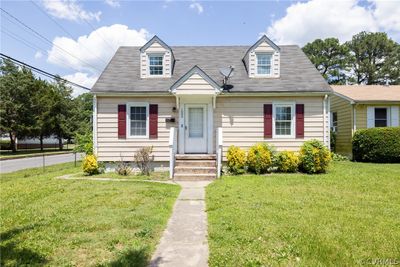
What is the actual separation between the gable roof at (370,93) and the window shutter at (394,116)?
1.91 ft

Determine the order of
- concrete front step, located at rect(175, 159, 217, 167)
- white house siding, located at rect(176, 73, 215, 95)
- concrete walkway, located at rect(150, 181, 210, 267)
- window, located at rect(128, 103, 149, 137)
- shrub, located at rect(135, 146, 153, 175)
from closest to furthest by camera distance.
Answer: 1. concrete walkway, located at rect(150, 181, 210, 267)
2. concrete front step, located at rect(175, 159, 217, 167)
3. white house siding, located at rect(176, 73, 215, 95)
4. shrub, located at rect(135, 146, 153, 175)
5. window, located at rect(128, 103, 149, 137)

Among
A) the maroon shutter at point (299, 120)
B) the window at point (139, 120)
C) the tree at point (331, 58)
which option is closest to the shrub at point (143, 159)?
the window at point (139, 120)

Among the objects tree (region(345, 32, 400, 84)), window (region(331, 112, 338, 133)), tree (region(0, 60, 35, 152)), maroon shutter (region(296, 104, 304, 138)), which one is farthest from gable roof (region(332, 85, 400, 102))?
tree (region(0, 60, 35, 152))

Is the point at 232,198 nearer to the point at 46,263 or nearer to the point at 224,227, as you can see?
the point at 224,227

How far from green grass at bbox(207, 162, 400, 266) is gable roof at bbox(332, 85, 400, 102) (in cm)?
880

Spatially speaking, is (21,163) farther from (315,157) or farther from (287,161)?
(315,157)

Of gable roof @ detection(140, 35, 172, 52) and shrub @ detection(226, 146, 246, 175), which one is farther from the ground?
gable roof @ detection(140, 35, 172, 52)

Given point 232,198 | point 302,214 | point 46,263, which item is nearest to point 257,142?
point 232,198

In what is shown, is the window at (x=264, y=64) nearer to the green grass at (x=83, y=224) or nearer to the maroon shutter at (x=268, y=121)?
the maroon shutter at (x=268, y=121)

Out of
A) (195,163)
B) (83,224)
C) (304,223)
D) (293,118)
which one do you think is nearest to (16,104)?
(195,163)

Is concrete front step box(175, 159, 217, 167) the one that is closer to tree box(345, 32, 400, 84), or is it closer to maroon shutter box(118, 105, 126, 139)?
maroon shutter box(118, 105, 126, 139)

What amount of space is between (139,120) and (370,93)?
14.1 meters

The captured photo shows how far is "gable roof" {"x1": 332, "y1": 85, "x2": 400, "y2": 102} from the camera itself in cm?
1646

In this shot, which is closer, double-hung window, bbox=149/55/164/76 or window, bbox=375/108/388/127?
double-hung window, bbox=149/55/164/76
